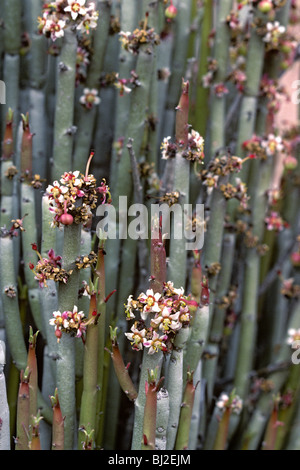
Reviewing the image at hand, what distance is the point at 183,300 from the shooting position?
2.93 feet

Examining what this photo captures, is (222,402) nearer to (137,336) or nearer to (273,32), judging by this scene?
(137,336)

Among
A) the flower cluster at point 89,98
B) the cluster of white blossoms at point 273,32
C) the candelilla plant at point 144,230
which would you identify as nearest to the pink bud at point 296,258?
the candelilla plant at point 144,230

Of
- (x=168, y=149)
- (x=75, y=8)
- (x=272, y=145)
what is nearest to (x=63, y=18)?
(x=75, y=8)

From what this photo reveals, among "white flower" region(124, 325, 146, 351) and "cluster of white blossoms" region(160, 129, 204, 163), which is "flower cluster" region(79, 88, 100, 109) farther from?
"white flower" region(124, 325, 146, 351)

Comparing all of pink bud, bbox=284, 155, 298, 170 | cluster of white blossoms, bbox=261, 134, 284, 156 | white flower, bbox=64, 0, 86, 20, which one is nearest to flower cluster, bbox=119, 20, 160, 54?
white flower, bbox=64, 0, 86, 20

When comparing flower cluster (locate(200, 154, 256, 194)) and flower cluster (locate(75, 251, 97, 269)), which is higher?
flower cluster (locate(200, 154, 256, 194))

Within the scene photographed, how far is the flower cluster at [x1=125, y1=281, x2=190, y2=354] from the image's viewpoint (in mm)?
870

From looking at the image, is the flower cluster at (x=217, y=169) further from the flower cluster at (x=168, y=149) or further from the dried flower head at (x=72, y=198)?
the dried flower head at (x=72, y=198)

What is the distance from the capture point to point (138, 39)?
43.3 inches

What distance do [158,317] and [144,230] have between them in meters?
0.32

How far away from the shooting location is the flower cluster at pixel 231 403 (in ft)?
3.78

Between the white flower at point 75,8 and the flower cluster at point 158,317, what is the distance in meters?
0.47
